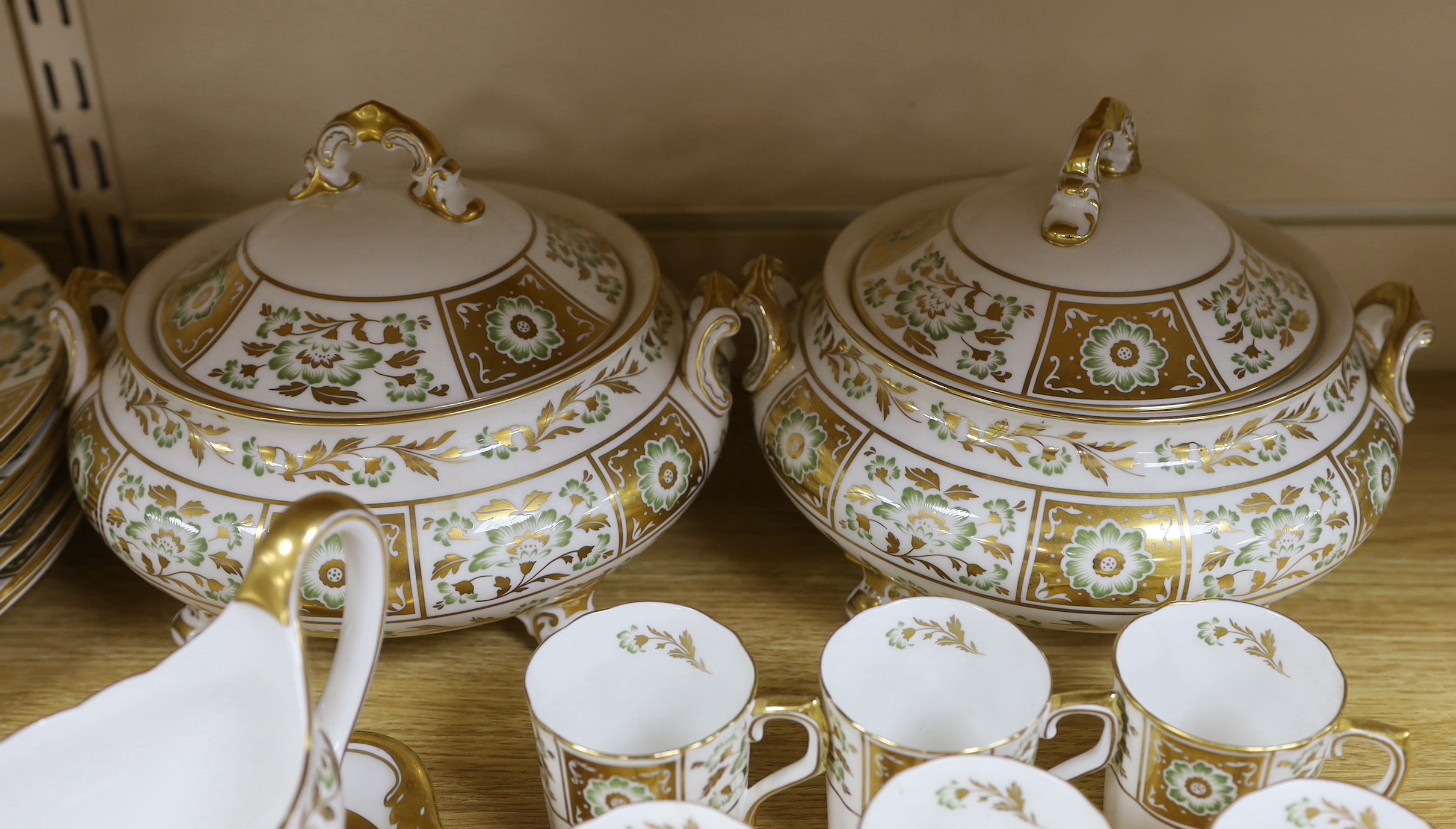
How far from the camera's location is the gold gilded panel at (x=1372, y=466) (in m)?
0.68

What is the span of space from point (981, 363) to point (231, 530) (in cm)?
45

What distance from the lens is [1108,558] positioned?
65cm

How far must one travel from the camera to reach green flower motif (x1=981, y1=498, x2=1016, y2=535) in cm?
65

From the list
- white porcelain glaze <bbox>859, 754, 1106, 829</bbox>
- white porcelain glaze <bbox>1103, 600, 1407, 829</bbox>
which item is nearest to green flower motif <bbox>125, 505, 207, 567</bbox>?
white porcelain glaze <bbox>859, 754, 1106, 829</bbox>

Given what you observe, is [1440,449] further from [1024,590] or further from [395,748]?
[395,748]

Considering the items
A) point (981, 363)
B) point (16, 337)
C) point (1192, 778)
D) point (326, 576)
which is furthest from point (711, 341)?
point (16, 337)

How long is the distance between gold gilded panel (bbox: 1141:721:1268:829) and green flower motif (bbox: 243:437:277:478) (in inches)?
20.0

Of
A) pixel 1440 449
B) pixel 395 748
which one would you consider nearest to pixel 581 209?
pixel 395 748

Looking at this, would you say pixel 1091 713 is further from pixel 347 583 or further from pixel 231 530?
pixel 231 530

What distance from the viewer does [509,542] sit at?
2.17 ft

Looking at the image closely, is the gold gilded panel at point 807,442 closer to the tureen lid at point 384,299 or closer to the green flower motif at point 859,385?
the green flower motif at point 859,385

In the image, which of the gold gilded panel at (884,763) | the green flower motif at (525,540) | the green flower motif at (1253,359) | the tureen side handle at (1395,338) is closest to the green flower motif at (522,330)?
the green flower motif at (525,540)

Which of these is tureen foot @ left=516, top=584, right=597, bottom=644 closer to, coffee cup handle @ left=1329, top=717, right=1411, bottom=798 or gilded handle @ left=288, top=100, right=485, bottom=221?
gilded handle @ left=288, top=100, right=485, bottom=221

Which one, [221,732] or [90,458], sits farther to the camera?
[90,458]
